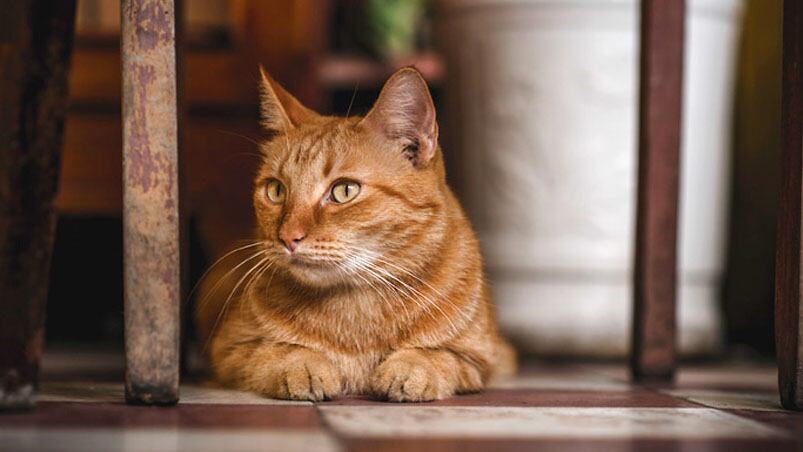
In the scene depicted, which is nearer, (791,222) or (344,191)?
(791,222)

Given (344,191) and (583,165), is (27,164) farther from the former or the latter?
(583,165)

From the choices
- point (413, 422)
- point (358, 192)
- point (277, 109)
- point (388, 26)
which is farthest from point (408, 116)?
point (388, 26)

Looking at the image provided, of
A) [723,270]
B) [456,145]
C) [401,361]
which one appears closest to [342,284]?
[401,361]

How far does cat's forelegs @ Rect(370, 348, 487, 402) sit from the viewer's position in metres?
1.43

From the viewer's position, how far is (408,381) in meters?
1.43

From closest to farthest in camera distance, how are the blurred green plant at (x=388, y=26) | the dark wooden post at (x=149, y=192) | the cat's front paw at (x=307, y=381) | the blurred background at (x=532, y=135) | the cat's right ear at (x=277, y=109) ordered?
the dark wooden post at (x=149, y=192) < the cat's front paw at (x=307, y=381) < the cat's right ear at (x=277, y=109) < the blurred background at (x=532, y=135) < the blurred green plant at (x=388, y=26)

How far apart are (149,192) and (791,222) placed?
0.94 meters

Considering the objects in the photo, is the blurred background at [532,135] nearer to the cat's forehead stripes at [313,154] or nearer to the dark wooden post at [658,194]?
the dark wooden post at [658,194]

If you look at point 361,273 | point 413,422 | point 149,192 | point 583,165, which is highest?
point 583,165

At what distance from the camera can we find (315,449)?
1001mm

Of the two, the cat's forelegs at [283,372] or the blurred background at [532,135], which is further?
the blurred background at [532,135]

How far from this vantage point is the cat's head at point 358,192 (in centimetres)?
148

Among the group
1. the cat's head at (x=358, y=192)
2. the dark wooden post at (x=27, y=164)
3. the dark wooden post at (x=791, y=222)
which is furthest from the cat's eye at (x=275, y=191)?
the dark wooden post at (x=791, y=222)

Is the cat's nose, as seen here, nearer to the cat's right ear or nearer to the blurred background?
the cat's right ear
